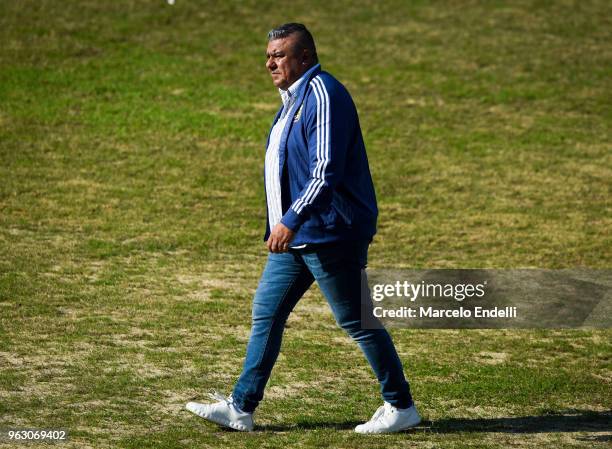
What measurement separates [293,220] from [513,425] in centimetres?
174

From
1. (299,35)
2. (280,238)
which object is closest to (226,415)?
(280,238)

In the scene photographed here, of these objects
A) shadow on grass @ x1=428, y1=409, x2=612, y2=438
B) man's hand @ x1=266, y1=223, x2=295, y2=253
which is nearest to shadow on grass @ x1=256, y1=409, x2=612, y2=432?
shadow on grass @ x1=428, y1=409, x2=612, y2=438

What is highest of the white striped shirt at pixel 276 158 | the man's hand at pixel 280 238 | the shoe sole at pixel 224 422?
the white striped shirt at pixel 276 158

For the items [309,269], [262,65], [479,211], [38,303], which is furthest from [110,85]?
[309,269]

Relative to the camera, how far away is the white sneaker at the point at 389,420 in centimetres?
589

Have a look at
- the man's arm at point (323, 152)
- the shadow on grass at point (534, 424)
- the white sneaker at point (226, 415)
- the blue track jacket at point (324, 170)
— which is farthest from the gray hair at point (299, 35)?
the shadow on grass at point (534, 424)

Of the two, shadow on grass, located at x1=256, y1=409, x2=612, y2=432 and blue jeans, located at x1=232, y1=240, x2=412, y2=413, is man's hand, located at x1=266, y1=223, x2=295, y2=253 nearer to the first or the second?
blue jeans, located at x1=232, y1=240, x2=412, y2=413

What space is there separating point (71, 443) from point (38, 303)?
2888mm

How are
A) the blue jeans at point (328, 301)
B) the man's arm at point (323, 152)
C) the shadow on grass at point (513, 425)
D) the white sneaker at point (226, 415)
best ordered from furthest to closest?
the shadow on grass at point (513, 425)
the white sneaker at point (226, 415)
the blue jeans at point (328, 301)
the man's arm at point (323, 152)

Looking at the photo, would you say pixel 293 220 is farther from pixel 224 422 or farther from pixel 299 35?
pixel 224 422

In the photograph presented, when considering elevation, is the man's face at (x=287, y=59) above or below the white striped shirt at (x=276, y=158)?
above

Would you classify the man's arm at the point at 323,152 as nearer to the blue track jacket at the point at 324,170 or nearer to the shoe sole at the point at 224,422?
the blue track jacket at the point at 324,170

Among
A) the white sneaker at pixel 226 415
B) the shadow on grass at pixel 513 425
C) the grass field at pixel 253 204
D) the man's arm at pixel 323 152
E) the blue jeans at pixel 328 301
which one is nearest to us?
the man's arm at pixel 323 152

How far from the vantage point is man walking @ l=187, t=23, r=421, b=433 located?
18.0 feet
